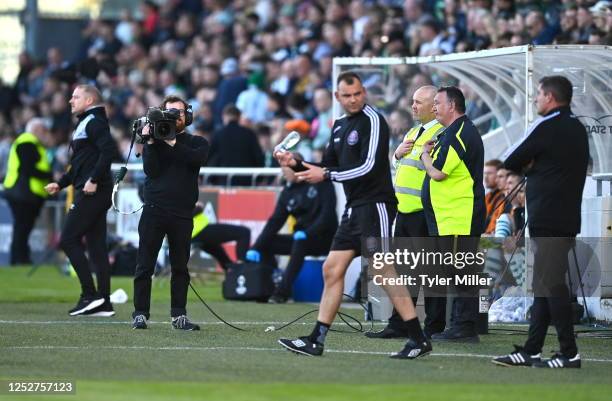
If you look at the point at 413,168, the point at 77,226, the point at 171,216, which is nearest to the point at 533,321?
the point at 413,168

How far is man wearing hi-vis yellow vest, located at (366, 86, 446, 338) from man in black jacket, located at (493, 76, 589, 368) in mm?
2103

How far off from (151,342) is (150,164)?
1.68 m

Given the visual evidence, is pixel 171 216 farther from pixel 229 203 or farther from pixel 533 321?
pixel 229 203

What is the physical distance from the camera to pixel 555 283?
9367mm

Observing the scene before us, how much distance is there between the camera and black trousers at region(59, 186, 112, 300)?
13.3 m

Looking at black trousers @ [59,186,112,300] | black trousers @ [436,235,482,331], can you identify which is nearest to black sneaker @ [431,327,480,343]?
black trousers @ [436,235,482,331]

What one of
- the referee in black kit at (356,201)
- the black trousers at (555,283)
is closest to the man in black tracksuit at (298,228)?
the referee in black kit at (356,201)

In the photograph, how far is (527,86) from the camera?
13023 mm

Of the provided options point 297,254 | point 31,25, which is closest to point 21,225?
point 297,254

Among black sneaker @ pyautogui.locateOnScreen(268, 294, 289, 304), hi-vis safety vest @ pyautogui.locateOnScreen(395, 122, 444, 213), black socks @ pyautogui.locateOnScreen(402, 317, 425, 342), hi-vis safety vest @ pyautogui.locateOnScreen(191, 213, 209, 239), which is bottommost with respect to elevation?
black sneaker @ pyautogui.locateOnScreen(268, 294, 289, 304)

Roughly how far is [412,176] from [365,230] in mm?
1747

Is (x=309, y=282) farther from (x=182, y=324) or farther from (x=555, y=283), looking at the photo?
(x=555, y=283)

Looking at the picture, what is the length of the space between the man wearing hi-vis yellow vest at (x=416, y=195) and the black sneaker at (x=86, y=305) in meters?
3.08

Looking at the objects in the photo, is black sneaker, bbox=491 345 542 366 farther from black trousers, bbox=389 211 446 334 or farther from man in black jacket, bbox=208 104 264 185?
man in black jacket, bbox=208 104 264 185
